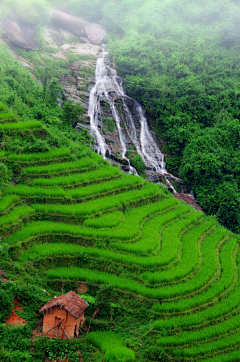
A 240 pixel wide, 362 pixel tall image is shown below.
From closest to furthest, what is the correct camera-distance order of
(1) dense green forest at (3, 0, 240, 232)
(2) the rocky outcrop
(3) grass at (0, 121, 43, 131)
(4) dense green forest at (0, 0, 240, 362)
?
1. (4) dense green forest at (0, 0, 240, 362)
2. (3) grass at (0, 121, 43, 131)
3. (1) dense green forest at (3, 0, 240, 232)
4. (2) the rocky outcrop

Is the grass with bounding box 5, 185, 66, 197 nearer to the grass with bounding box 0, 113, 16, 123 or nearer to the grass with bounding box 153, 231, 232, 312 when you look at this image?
the grass with bounding box 0, 113, 16, 123

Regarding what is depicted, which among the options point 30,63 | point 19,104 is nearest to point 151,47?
point 30,63

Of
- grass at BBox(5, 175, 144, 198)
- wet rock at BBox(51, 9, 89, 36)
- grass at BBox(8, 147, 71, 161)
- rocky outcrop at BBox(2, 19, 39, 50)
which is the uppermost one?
wet rock at BBox(51, 9, 89, 36)

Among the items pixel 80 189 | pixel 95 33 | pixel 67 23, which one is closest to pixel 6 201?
pixel 80 189

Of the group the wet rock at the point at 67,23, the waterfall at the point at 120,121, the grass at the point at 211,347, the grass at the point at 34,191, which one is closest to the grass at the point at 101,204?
the grass at the point at 34,191

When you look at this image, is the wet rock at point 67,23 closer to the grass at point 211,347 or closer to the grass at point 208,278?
the grass at point 208,278

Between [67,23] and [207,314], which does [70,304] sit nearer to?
[207,314]

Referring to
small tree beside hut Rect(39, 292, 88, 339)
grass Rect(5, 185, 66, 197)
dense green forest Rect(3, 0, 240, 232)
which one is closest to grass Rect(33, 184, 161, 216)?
grass Rect(5, 185, 66, 197)

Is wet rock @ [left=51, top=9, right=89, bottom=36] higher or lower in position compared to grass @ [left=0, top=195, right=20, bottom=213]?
higher
